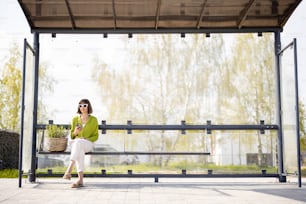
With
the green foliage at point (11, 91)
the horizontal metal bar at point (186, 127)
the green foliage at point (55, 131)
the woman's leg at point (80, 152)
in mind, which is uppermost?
the green foliage at point (11, 91)

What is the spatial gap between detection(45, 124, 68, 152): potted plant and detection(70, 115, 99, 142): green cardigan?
15cm

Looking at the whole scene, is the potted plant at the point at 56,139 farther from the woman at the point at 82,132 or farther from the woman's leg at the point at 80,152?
the woman's leg at the point at 80,152

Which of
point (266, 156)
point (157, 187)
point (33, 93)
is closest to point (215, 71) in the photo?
point (266, 156)

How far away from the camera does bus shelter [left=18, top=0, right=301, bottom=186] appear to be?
6484 millimetres

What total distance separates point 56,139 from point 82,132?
413mm

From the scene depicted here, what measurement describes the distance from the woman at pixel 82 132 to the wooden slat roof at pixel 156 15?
1288 millimetres

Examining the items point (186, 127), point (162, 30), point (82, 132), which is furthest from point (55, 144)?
point (162, 30)

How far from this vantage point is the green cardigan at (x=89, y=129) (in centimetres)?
662

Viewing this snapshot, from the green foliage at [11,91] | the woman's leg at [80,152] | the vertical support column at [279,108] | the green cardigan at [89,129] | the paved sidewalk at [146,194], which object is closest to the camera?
the paved sidewalk at [146,194]

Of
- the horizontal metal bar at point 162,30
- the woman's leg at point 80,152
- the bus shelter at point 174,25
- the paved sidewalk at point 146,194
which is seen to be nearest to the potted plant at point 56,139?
the bus shelter at point 174,25

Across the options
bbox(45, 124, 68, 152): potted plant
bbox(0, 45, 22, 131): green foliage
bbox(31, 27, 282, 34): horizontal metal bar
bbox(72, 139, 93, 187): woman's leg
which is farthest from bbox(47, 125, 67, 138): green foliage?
bbox(0, 45, 22, 131): green foliage

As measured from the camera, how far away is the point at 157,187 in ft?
19.6

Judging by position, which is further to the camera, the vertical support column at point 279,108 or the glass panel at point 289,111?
the vertical support column at point 279,108

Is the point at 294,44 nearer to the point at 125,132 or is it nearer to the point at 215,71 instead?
the point at 215,71
